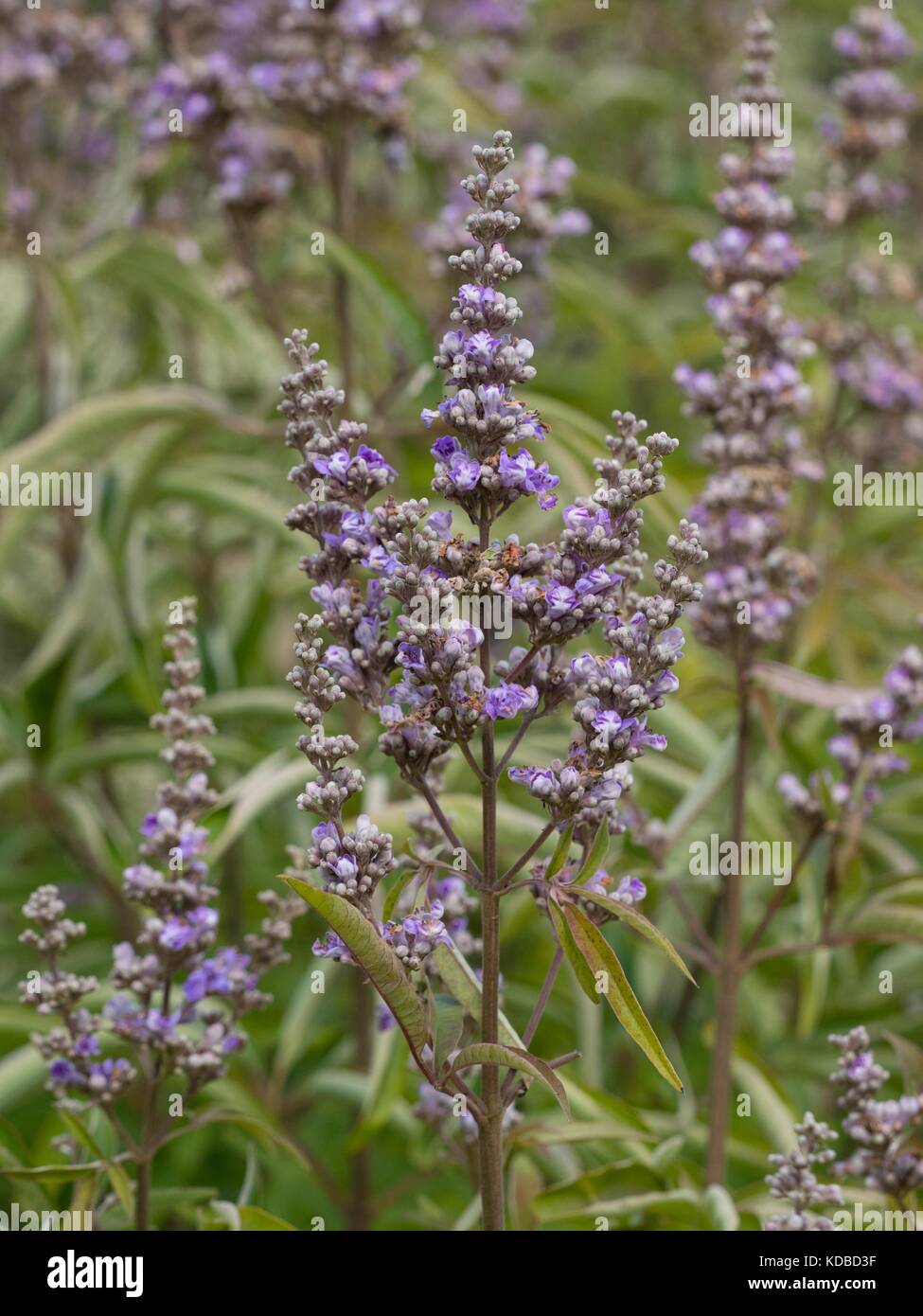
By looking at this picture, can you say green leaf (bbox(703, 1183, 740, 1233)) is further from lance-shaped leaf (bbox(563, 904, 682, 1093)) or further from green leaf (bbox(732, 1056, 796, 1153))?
lance-shaped leaf (bbox(563, 904, 682, 1093))

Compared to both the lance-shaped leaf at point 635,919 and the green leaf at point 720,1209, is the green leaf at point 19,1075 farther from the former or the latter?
the lance-shaped leaf at point 635,919

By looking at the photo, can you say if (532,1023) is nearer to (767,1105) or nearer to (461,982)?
(461,982)

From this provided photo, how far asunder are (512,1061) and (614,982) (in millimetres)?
100

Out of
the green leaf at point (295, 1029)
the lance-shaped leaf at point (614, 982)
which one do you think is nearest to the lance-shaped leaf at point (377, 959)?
the lance-shaped leaf at point (614, 982)

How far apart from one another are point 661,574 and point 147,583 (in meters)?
1.77

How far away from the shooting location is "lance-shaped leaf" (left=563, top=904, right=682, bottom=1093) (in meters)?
1.21

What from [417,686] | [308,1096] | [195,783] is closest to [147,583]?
[308,1096]

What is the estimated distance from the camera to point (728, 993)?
6.18ft

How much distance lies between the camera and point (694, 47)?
3.62 m

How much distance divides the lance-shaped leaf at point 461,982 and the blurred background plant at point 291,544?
256mm

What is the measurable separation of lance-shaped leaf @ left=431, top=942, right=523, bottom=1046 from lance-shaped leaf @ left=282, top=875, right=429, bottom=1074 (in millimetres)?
104

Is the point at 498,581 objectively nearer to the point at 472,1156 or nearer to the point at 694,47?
the point at 472,1156

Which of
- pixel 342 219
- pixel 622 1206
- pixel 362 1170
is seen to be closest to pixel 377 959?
pixel 622 1206

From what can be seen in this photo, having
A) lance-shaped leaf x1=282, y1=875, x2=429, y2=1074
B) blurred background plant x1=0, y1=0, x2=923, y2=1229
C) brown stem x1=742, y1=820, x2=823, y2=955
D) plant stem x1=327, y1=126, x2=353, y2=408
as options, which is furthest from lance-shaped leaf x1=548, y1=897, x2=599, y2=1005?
plant stem x1=327, y1=126, x2=353, y2=408
